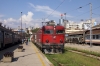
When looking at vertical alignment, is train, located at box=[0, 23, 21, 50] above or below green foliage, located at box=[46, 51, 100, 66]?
above

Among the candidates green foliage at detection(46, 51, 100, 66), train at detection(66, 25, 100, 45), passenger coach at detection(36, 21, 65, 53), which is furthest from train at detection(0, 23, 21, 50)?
train at detection(66, 25, 100, 45)

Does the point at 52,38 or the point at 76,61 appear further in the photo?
the point at 52,38

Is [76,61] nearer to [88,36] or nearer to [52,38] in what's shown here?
[52,38]

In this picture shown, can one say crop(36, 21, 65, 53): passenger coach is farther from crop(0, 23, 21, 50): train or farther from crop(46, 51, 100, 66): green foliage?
crop(0, 23, 21, 50): train

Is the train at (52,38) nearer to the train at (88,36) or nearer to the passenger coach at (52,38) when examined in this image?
the passenger coach at (52,38)

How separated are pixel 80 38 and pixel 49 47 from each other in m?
36.5

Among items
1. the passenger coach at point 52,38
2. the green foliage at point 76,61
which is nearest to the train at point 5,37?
the passenger coach at point 52,38

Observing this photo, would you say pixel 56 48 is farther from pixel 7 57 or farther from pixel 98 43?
pixel 98 43

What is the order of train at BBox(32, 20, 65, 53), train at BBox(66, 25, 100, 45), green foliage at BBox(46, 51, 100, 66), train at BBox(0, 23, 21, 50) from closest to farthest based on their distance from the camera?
green foliage at BBox(46, 51, 100, 66) → train at BBox(32, 20, 65, 53) → train at BBox(0, 23, 21, 50) → train at BBox(66, 25, 100, 45)

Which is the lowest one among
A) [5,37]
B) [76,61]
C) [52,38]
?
[76,61]

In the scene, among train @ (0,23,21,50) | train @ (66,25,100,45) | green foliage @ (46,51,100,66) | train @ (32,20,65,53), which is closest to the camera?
green foliage @ (46,51,100,66)

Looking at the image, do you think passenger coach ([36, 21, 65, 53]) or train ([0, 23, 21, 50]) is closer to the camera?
passenger coach ([36, 21, 65, 53])

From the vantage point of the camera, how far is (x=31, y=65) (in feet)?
40.0

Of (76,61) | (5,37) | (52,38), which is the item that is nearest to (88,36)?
(5,37)
